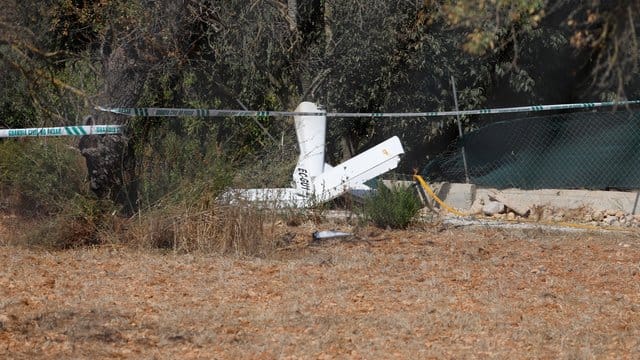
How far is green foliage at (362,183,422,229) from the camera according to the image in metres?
10.9

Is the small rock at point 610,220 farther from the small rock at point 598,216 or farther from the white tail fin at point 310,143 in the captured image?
the white tail fin at point 310,143

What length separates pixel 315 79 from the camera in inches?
567

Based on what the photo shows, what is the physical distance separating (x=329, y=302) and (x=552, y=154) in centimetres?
665

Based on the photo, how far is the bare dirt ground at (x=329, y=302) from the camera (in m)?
6.47


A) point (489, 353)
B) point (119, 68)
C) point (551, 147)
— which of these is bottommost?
point (489, 353)

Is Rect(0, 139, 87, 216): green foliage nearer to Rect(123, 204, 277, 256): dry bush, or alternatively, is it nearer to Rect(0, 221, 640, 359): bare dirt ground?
Rect(0, 221, 640, 359): bare dirt ground

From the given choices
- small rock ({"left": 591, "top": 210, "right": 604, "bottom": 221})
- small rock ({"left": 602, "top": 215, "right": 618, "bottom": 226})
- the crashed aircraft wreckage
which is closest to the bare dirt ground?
the crashed aircraft wreckage

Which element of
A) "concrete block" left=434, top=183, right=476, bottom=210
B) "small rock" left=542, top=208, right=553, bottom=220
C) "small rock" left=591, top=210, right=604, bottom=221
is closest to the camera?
"small rock" left=591, top=210, right=604, bottom=221

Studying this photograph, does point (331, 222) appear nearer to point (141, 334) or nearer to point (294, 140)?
point (294, 140)

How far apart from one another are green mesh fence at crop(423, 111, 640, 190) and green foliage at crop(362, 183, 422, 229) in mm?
2811

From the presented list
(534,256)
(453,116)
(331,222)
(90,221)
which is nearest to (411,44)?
(453,116)

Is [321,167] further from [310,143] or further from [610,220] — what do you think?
[610,220]

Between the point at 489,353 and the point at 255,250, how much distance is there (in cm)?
335

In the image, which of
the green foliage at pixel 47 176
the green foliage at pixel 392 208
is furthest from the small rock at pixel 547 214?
→ the green foliage at pixel 47 176
